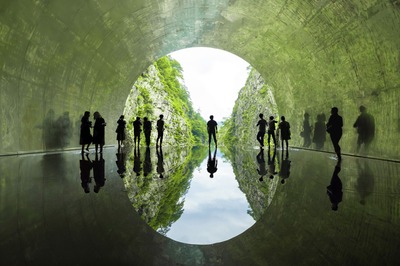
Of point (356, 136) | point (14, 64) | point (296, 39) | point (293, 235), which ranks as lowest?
point (293, 235)

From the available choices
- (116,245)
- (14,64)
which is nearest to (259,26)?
(14,64)

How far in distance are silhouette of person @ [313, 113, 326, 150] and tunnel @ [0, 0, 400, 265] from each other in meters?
0.43

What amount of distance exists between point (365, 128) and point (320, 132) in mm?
4464

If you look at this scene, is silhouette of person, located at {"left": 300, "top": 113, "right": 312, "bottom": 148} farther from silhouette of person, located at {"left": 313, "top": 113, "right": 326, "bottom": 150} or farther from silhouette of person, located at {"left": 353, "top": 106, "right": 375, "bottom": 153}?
silhouette of person, located at {"left": 353, "top": 106, "right": 375, "bottom": 153}

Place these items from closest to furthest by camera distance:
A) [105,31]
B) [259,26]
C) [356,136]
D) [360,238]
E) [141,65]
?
[360,238]
[356,136]
[105,31]
[259,26]
[141,65]

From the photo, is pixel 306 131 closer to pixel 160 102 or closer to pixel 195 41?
pixel 195 41

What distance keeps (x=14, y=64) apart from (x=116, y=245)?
30.1ft

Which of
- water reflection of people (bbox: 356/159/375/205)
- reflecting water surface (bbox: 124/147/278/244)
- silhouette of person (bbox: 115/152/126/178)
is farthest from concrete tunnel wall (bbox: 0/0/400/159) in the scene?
reflecting water surface (bbox: 124/147/278/244)

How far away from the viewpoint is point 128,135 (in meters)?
27.3

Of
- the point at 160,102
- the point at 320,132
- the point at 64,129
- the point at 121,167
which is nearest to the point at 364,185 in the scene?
the point at 121,167

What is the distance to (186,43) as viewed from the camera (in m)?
19.0

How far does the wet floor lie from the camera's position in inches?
85.4

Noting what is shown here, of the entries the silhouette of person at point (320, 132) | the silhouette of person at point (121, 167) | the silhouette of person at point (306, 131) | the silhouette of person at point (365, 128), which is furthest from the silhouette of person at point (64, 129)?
the silhouette of person at point (306, 131)

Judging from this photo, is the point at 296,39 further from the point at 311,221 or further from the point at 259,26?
the point at 311,221
